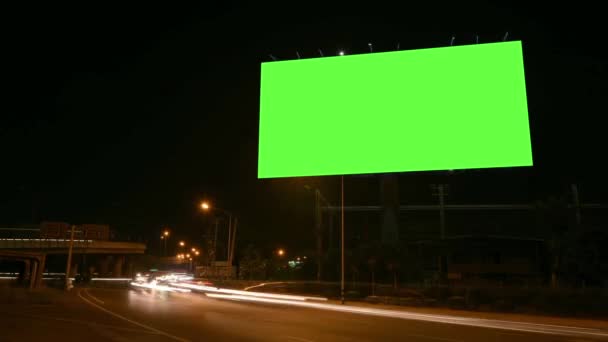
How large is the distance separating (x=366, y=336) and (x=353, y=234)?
1874 inches

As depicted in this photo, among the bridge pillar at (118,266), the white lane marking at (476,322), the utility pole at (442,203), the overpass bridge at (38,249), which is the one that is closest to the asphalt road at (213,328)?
the white lane marking at (476,322)

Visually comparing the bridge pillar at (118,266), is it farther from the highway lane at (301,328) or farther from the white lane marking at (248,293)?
the highway lane at (301,328)

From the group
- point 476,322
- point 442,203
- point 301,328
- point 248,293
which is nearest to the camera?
point 301,328

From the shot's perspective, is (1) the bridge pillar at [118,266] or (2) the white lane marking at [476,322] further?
(1) the bridge pillar at [118,266]

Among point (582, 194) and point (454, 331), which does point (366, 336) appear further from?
point (582, 194)

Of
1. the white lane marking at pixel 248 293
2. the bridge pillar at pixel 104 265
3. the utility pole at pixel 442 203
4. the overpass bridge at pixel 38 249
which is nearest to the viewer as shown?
the white lane marking at pixel 248 293

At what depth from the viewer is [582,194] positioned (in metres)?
54.2

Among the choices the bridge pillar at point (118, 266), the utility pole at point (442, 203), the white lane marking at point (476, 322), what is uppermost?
the utility pole at point (442, 203)

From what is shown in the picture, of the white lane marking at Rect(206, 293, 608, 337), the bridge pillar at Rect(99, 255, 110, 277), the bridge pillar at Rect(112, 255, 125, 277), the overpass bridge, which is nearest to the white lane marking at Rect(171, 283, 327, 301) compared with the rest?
the white lane marking at Rect(206, 293, 608, 337)

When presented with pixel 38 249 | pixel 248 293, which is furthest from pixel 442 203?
pixel 38 249

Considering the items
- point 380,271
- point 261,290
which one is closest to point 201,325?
point 261,290

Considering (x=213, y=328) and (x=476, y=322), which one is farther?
(x=476, y=322)

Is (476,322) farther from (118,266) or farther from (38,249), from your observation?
(118,266)

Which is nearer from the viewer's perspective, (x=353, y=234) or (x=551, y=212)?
(x=551, y=212)
